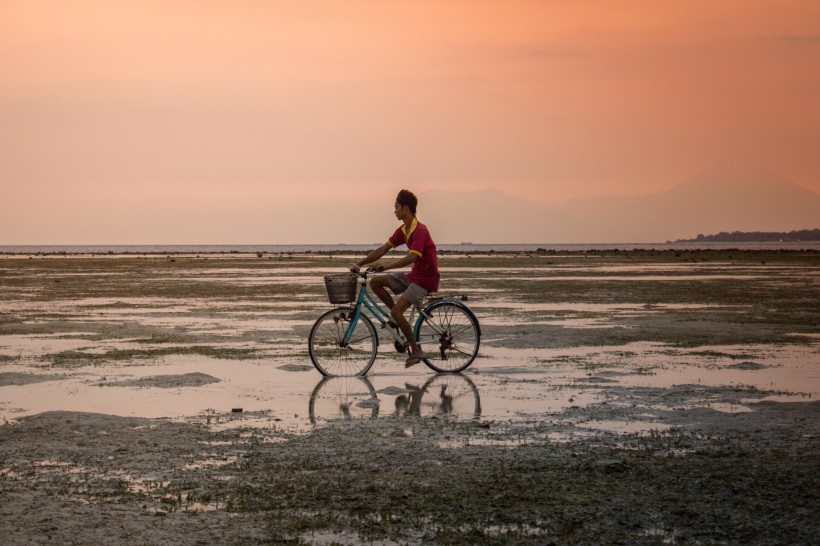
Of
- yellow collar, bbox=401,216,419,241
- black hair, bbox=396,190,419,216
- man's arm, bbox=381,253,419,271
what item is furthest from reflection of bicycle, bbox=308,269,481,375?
black hair, bbox=396,190,419,216

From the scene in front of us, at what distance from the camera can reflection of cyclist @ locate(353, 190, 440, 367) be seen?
Answer: 14.1 m

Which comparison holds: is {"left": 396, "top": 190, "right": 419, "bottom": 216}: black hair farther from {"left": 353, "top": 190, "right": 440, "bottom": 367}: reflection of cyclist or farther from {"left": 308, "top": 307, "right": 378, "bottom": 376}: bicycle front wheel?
{"left": 308, "top": 307, "right": 378, "bottom": 376}: bicycle front wheel

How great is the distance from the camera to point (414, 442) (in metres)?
9.45

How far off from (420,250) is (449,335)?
1661mm

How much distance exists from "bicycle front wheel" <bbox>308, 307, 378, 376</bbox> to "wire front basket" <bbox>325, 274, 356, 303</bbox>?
1.47 ft

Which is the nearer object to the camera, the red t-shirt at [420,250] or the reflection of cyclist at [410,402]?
→ the reflection of cyclist at [410,402]

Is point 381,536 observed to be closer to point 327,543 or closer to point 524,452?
point 327,543

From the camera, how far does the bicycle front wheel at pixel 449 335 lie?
15.0m

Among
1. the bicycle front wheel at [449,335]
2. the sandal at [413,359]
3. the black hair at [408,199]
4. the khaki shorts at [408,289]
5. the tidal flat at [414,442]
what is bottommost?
the tidal flat at [414,442]

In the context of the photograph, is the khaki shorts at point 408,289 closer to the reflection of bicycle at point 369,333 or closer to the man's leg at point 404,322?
the man's leg at point 404,322

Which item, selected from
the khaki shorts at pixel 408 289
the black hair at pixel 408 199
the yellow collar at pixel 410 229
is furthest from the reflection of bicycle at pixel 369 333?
the black hair at pixel 408 199

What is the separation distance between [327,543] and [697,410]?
20.8 feet

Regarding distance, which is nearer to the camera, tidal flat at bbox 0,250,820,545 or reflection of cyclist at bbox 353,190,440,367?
tidal flat at bbox 0,250,820,545

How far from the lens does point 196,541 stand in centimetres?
621
